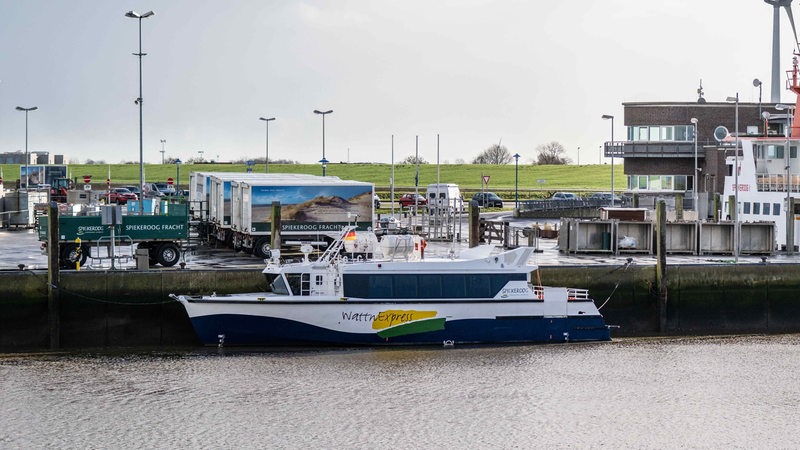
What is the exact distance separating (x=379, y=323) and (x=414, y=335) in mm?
1176

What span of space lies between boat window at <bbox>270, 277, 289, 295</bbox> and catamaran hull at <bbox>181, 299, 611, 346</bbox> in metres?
0.64

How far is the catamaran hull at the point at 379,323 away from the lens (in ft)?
128

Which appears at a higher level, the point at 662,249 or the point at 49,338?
the point at 662,249

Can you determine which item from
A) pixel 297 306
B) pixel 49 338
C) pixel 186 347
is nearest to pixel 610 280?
pixel 297 306

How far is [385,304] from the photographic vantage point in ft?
129

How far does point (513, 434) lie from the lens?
32.2m

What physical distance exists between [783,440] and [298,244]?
79.4ft

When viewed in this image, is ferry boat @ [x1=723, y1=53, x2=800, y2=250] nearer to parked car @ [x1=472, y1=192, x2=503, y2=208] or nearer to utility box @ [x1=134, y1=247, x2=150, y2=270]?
utility box @ [x1=134, y1=247, x2=150, y2=270]

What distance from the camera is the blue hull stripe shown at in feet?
128

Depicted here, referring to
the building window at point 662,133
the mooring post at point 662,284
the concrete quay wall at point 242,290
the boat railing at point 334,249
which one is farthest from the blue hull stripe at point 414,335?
the building window at point 662,133

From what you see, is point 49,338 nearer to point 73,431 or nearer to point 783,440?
point 73,431

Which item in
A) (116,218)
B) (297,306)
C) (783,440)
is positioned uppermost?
(116,218)

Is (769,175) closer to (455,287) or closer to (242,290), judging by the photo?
(455,287)

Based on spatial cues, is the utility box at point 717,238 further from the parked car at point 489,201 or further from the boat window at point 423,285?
the parked car at point 489,201
